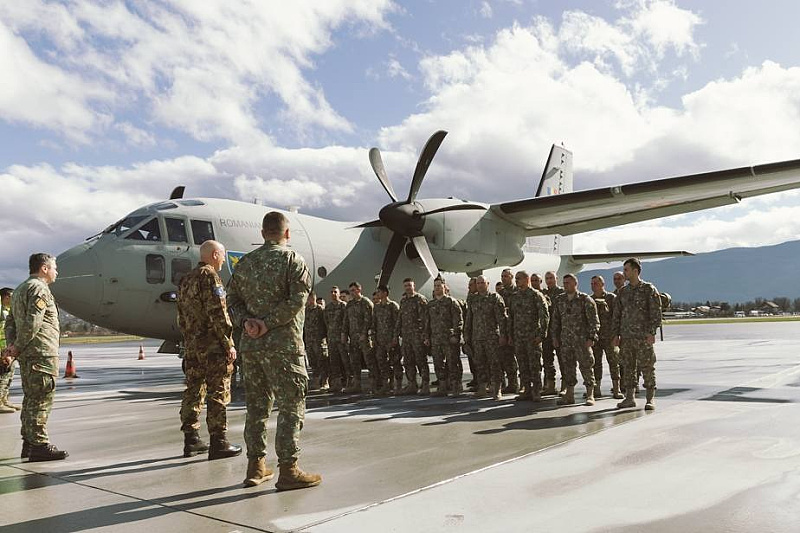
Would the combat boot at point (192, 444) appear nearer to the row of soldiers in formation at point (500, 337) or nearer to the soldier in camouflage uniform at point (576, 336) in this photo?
the row of soldiers in formation at point (500, 337)

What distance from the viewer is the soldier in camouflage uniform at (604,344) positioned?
9008 mm

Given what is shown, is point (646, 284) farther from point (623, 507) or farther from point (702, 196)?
point (702, 196)

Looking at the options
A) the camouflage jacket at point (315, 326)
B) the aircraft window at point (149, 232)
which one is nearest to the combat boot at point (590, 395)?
the camouflage jacket at point (315, 326)

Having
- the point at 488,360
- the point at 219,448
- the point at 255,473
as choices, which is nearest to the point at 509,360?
the point at 488,360

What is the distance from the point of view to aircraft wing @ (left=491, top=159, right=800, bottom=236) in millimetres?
11234

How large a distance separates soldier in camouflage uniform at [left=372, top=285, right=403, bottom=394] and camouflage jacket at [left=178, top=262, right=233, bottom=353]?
5.00 meters

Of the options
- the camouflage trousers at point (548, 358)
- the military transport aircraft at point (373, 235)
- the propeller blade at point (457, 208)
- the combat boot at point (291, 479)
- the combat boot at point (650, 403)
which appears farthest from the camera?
the propeller blade at point (457, 208)

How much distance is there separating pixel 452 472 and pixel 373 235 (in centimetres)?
1049

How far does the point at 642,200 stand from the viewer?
12961mm

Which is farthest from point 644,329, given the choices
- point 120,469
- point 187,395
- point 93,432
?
point 93,432

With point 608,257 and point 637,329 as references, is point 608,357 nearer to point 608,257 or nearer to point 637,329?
point 637,329

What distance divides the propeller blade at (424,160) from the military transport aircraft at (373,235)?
0.08ft

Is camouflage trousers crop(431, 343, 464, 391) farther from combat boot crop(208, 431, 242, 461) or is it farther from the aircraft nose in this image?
the aircraft nose

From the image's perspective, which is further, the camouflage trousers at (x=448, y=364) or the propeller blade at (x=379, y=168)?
the propeller blade at (x=379, y=168)
